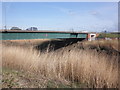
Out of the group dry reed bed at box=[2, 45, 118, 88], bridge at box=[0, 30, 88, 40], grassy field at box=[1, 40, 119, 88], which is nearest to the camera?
grassy field at box=[1, 40, 119, 88]

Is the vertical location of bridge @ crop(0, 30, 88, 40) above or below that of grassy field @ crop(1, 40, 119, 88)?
above

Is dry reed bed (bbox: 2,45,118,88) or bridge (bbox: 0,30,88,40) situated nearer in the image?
dry reed bed (bbox: 2,45,118,88)

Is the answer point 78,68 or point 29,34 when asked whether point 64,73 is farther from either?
point 29,34

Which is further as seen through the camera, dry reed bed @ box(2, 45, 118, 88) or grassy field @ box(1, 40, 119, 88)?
dry reed bed @ box(2, 45, 118, 88)

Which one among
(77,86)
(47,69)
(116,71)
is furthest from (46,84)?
(116,71)

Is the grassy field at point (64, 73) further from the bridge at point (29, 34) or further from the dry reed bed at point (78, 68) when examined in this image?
the bridge at point (29, 34)

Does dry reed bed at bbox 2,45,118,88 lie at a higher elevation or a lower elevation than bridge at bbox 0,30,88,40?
lower

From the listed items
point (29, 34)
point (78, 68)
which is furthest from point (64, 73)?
point (29, 34)

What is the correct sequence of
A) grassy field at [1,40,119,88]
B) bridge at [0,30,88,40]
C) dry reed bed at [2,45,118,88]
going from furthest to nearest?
bridge at [0,30,88,40] → dry reed bed at [2,45,118,88] → grassy field at [1,40,119,88]

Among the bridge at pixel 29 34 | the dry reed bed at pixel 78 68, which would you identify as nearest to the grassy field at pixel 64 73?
the dry reed bed at pixel 78 68

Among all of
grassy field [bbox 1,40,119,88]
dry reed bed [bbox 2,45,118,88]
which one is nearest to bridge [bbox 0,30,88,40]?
dry reed bed [bbox 2,45,118,88]

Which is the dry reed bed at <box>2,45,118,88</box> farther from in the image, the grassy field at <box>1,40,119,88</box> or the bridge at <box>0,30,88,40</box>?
the bridge at <box>0,30,88,40</box>

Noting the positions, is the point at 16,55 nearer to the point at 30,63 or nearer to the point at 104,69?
the point at 30,63

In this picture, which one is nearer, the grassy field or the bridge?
the grassy field
